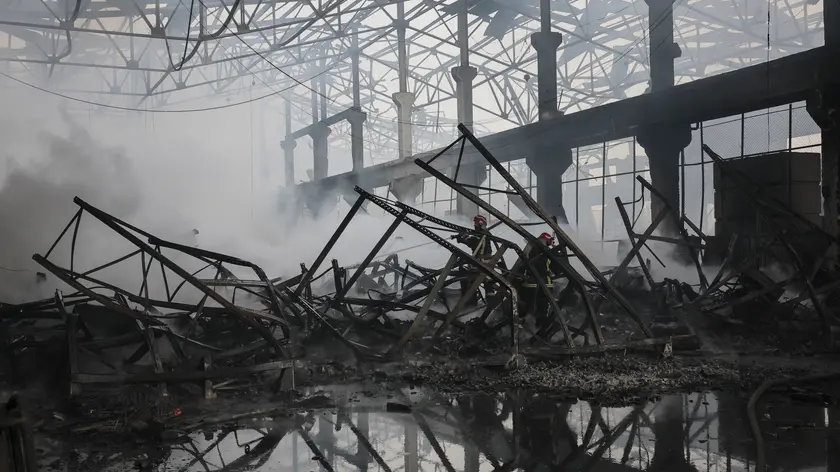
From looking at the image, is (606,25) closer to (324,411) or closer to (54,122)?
(54,122)

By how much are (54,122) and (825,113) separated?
1888 cm

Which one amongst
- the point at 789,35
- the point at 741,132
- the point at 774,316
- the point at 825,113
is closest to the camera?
the point at 774,316

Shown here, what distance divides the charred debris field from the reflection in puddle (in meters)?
0.42

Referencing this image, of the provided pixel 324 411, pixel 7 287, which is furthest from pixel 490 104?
pixel 324 411

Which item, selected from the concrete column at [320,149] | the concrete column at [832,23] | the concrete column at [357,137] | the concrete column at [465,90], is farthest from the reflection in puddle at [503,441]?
the concrete column at [320,149]

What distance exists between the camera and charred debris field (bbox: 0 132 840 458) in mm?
6383

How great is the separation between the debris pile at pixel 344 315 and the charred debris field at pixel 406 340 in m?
0.03

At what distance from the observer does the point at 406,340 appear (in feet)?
26.2

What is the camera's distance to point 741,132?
46.6 feet

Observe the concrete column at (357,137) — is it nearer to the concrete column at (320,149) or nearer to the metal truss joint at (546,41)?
the concrete column at (320,149)

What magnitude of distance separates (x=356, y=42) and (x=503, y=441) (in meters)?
24.2

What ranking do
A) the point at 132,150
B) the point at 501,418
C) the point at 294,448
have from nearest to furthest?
the point at 294,448, the point at 501,418, the point at 132,150

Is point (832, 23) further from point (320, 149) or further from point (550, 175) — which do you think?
point (320, 149)

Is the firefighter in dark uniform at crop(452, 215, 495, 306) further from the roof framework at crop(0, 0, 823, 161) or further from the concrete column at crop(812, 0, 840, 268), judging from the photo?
the roof framework at crop(0, 0, 823, 161)
